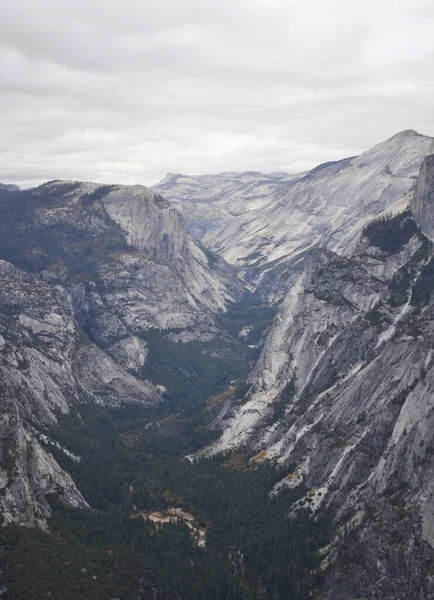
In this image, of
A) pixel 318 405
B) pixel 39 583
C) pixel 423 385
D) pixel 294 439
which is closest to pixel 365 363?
pixel 318 405

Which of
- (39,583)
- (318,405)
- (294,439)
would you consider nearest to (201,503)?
(294,439)

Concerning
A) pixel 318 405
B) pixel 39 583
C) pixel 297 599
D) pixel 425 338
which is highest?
pixel 425 338

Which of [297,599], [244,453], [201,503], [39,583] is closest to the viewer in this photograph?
[39,583]

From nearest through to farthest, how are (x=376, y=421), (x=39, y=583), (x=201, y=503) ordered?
(x=39, y=583) → (x=376, y=421) → (x=201, y=503)

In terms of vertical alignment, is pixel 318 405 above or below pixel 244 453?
above

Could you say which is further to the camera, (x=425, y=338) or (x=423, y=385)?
(x=425, y=338)

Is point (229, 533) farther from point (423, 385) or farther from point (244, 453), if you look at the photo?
point (423, 385)
